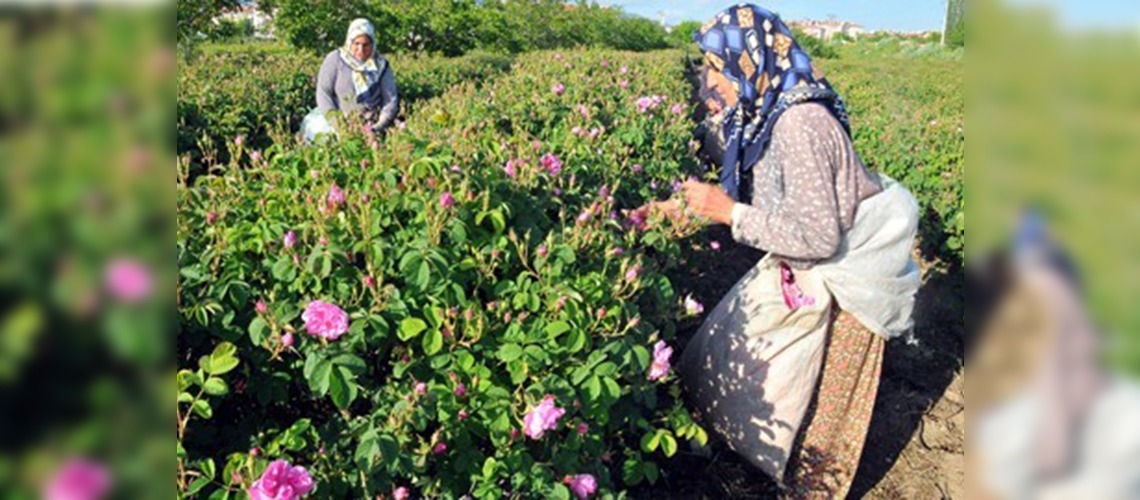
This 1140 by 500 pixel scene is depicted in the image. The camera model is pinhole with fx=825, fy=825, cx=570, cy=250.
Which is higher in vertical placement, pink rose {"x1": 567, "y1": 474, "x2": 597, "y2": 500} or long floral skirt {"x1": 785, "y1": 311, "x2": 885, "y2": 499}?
pink rose {"x1": 567, "y1": 474, "x2": 597, "y2": 500}

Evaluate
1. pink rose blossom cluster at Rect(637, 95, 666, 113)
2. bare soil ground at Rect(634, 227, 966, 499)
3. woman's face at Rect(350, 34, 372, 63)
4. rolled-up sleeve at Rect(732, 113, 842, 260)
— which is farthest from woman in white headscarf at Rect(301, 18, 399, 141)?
rolled-up sleeve at Rect(732, 113, 842, 260)

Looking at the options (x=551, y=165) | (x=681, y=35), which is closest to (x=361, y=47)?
(x=551, y=165)

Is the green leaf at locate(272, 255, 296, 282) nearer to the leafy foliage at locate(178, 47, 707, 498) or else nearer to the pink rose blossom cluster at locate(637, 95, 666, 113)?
the leafy foliage at locate(178, 47, 707, 498)

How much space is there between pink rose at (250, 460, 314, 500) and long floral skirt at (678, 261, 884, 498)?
1762 mm

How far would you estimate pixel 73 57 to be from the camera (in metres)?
0.30

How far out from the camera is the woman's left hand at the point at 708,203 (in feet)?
8.62

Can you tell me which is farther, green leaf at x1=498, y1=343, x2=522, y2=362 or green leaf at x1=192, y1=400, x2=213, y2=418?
green leaf at x1=498, y1=343, x2=522, y2=362

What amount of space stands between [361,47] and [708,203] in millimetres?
3869

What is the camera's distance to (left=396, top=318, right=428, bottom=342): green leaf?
170cm

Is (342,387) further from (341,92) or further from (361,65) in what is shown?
(361,65)

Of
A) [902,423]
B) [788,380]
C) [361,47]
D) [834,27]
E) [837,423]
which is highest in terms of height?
[834,27]

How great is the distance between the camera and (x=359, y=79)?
5621mm

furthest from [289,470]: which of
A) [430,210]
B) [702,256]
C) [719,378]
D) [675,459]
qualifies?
[702,256]

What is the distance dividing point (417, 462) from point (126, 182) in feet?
4.63
